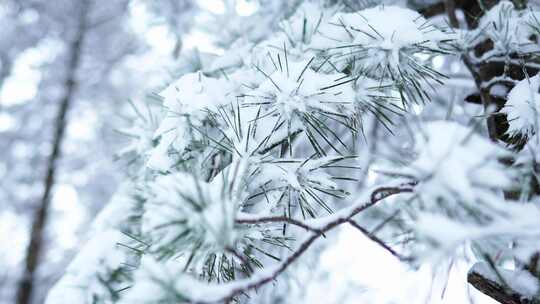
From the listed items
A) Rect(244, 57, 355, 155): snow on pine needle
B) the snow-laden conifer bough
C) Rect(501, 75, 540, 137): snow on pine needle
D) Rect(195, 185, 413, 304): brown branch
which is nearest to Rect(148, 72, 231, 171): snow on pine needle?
the snow-laden conifer bough

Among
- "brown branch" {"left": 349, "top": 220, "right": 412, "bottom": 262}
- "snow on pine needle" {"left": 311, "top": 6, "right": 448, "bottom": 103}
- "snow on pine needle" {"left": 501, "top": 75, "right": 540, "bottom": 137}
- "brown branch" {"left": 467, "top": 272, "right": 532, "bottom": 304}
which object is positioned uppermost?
"snow on pine needle" {"left": 311, "top": 6, "right": 448, "bottom": 103}

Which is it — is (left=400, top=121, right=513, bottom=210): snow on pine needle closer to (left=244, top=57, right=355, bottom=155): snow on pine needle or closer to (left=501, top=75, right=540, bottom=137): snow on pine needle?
(left=244, top=57, right=355, bottom=155): snow on pine needle

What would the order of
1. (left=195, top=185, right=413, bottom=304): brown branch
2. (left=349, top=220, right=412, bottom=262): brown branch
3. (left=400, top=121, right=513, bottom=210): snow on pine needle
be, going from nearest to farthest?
Result: (left=400, top=121, right=513, bottom=210): snow on pine needle
(left=195, top=185, right=413, bottom=304): brown branch
(left=349, top=220, right=412, bottom=262): brown branch

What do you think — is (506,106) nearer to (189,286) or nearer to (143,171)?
(189,286)

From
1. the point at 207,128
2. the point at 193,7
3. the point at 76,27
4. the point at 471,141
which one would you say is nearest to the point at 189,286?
the point at 471,141

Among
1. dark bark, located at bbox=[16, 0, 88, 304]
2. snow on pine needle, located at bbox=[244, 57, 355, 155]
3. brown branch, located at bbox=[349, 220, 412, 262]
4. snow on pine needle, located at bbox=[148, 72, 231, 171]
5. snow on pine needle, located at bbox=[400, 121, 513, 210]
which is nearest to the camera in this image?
snow on pine needle, located at bbox=[400, 121, 513, 210]

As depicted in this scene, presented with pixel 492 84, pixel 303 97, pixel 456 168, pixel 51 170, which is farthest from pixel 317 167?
pixel 51 170

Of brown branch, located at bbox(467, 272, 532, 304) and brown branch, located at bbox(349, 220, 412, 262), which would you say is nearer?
brown branch, located at bbox(349, 220, 412, 262)
